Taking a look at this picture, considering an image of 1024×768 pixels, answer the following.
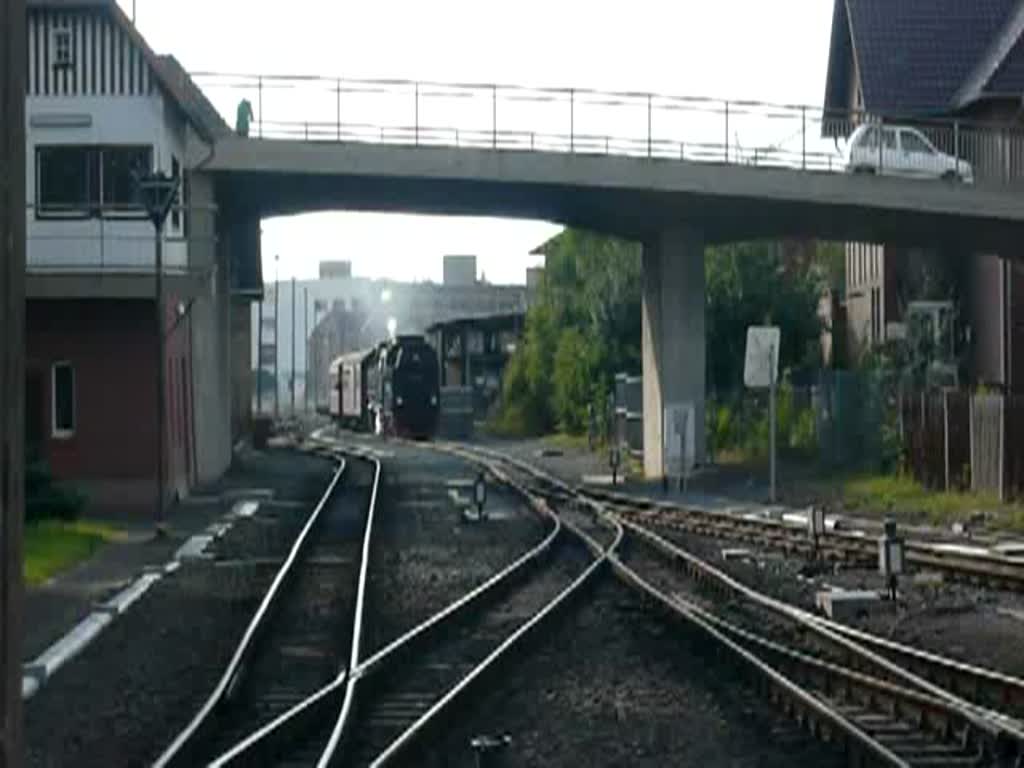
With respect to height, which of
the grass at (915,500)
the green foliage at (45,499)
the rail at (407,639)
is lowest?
the rail at (407,639)

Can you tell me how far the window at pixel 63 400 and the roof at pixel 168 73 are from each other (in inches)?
216

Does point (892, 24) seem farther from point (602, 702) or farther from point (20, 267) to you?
point (20, 267)

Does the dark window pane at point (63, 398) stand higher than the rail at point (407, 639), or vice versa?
the dark window pane at point (63, 398)

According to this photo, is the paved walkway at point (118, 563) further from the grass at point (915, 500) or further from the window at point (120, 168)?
the grass at point (915, 500)

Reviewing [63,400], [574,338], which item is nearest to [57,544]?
[63,400]

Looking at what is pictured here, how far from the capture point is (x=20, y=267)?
21.9 ft

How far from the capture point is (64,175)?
1586 inches

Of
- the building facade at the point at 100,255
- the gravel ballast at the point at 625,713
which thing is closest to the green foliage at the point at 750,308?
the building facade at the point at 100,255

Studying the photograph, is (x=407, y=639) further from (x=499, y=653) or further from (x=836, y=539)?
(x=836, y=539)

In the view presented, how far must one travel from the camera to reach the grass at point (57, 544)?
26445mm

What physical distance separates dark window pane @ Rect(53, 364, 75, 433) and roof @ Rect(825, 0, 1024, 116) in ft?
84.2

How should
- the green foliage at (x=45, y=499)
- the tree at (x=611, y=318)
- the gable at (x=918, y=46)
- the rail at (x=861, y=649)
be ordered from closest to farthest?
the rail at (x=861, y=649), the green foliage at (x=45, y=499), the gable at (x=918, y=46), the tree at (x=611, y=318)

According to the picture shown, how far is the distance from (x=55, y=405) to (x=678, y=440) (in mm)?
13327

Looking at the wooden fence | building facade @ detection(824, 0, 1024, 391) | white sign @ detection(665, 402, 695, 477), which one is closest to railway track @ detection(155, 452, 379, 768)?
the wooden fence
